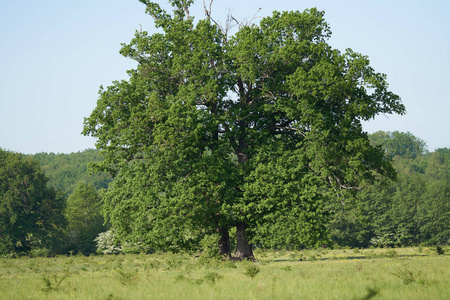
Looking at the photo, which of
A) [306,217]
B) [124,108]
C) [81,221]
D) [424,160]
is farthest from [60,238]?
[424,160]

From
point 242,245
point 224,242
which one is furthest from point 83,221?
point 242,245

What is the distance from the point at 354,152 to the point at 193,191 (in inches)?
Answer: 379

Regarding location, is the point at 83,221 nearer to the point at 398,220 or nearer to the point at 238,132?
the point at 398,220

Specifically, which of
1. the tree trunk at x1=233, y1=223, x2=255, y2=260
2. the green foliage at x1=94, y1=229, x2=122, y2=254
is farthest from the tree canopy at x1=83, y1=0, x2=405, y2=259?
the green foliage at x1=94, y1=229, x2=122, y2=254

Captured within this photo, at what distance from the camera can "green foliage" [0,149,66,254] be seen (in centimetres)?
6128

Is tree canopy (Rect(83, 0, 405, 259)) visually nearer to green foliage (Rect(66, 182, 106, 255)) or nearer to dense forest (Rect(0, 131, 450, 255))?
dense forest (Rect(0, 131, 450, 255))

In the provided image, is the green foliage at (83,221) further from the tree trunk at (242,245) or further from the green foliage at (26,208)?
the tree trunk at (242,245)

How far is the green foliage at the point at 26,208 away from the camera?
6128 cm

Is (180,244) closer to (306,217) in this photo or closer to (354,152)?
(306,217)

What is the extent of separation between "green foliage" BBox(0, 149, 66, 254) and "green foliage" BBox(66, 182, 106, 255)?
7.33 metres

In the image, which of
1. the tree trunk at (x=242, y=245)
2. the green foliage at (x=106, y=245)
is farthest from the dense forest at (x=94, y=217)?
the tree trunk at (x=242, y=245)

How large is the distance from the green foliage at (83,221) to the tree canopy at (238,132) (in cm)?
4387

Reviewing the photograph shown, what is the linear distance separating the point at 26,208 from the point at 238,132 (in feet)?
133

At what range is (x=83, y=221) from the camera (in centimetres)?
8100
